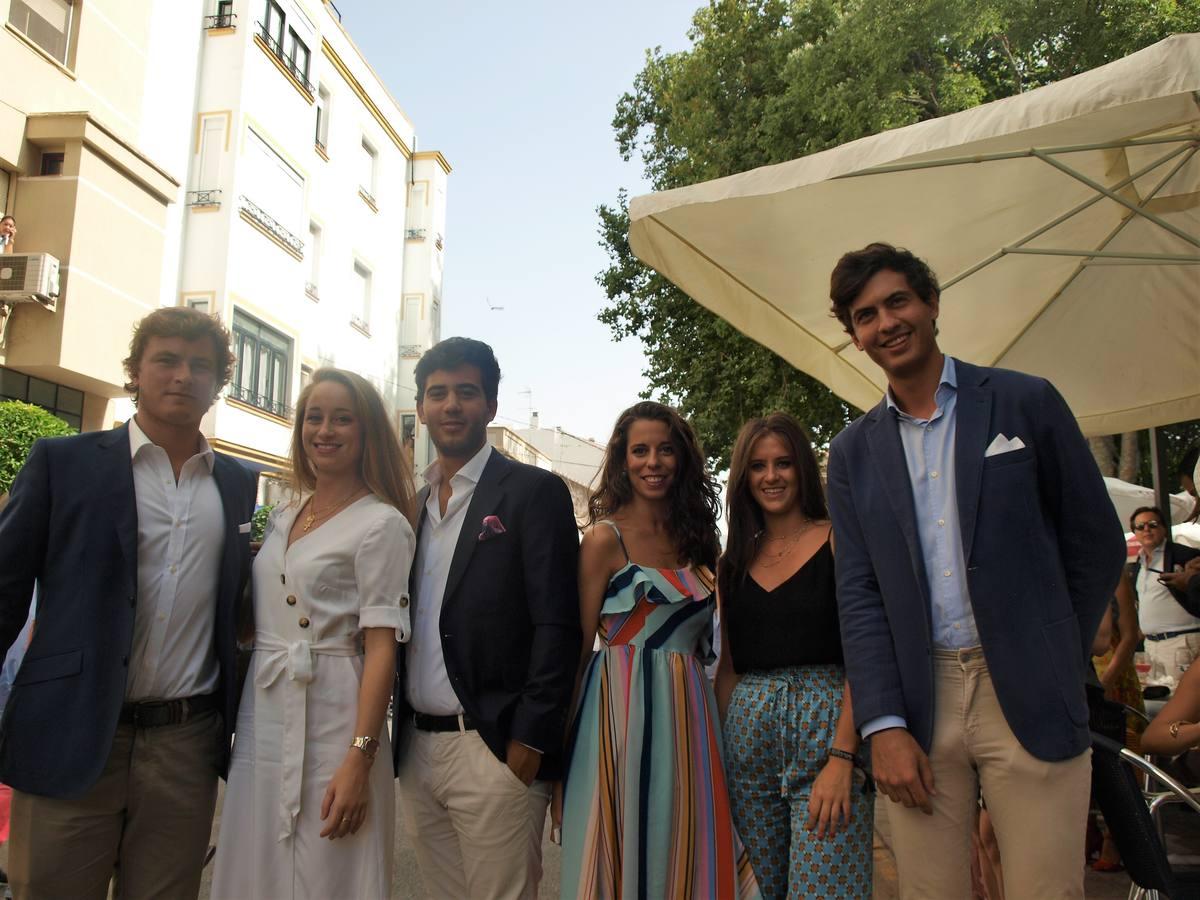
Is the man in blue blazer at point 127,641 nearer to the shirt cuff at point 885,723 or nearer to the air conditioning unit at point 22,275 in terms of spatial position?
the shirt cuff at point 885,723

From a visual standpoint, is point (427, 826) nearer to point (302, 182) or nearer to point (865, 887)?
point (865, 887)

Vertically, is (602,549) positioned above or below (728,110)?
below

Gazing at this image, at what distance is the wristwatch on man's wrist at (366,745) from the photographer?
8.36 feet

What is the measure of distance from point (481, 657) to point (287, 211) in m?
17.7

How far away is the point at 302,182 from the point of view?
62.1 feet

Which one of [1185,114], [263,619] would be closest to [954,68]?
[1185,114]

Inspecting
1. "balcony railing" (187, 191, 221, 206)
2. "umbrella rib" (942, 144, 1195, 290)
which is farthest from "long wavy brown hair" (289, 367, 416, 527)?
"balcony railing" (187, 191, 221, 206)

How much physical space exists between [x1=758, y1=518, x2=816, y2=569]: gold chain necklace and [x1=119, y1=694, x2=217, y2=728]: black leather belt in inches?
Answer: 73.3

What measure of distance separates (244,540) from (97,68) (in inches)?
548

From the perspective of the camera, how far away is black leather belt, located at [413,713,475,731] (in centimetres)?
271

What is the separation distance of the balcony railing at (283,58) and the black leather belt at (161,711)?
57.8 ft

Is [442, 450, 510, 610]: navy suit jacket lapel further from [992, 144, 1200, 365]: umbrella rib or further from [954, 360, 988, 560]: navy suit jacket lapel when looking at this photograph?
[992, 144, 1200, 365]: umbrella rib

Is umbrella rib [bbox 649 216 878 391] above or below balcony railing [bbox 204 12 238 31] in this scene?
below

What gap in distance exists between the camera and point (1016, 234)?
435cm
